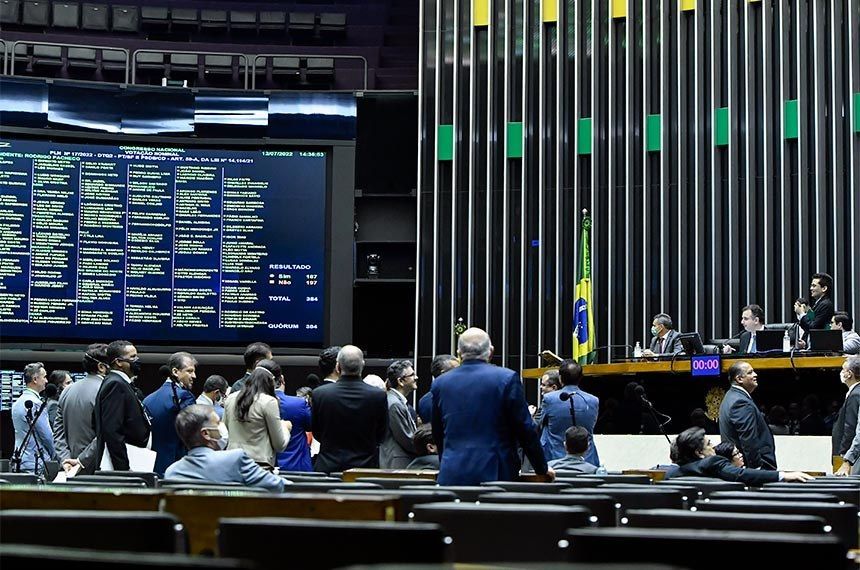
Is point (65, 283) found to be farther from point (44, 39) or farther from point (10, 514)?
point (10, 514)

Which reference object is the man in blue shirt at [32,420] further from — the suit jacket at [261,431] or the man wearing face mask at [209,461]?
the man wearing face mask at [209,461]

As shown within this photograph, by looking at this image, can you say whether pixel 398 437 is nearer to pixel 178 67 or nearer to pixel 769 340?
pixel 769 340

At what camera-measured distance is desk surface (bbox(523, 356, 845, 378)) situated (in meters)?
9.39

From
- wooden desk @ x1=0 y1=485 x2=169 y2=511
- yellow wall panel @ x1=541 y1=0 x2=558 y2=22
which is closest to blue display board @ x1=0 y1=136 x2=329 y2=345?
yellow wall panel @ x1=541 y1=0 x2=558 y2=22

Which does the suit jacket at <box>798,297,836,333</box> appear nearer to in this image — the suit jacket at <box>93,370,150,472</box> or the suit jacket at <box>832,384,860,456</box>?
the suit jacket at <box>832,384,860,456</box>

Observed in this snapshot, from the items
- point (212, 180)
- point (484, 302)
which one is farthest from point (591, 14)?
point (212, 180)

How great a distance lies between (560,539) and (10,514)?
3.64ft

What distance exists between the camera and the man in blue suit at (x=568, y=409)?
7.64 m

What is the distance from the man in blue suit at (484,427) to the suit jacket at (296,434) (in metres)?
1.69

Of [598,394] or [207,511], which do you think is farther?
[598,394]

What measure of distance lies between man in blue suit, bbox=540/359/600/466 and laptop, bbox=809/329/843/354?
254 centimetres

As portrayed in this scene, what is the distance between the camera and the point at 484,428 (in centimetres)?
541

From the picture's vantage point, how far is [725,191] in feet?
50.2

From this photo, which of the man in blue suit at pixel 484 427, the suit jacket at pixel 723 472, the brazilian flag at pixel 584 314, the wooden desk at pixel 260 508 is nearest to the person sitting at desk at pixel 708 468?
the suit jacket at pixel 723 472
